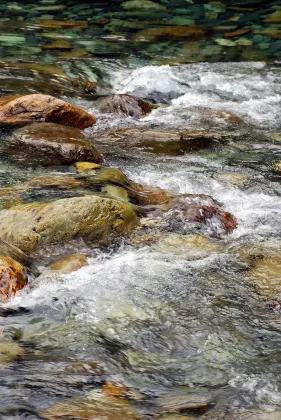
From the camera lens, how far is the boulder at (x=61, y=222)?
15.6 feet

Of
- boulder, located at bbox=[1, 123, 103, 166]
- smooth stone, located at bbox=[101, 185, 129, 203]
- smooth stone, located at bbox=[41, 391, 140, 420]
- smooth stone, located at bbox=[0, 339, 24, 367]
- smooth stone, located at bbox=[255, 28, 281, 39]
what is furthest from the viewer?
smooth stone, located at bbox=[255, 28, 281, 39]

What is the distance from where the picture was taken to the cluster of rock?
4742mm

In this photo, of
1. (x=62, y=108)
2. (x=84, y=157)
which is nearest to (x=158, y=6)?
(x=62, y=108)

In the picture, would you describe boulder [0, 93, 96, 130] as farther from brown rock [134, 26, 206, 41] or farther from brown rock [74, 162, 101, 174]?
brown rock [134, 26, 206, 41]

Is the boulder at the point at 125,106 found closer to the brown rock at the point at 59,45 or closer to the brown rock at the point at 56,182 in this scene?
the brown rock at the point at 56,182

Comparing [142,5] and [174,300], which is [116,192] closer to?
[174,300]

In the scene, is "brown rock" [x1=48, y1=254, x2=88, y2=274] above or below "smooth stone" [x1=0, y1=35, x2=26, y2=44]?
below

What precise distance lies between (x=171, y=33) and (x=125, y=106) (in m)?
4.69

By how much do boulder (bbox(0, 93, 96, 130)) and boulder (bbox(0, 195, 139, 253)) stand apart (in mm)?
2518

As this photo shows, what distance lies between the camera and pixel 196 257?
482 centimetres

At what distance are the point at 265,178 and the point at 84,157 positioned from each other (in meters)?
1.88

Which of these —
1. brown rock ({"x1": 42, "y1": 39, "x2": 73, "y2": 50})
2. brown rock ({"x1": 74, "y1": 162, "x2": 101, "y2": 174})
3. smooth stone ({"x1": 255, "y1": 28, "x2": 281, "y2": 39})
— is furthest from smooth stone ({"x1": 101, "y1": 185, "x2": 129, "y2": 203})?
smooth stone ({"x1": 255, "y1": 28, "x2": 281, "y2": 39})

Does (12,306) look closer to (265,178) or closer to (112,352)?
(112,352)

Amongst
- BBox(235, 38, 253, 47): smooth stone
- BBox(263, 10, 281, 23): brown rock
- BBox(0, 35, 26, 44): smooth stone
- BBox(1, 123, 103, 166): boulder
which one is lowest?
BBox(235, 38, 253, 47): smooth stone
